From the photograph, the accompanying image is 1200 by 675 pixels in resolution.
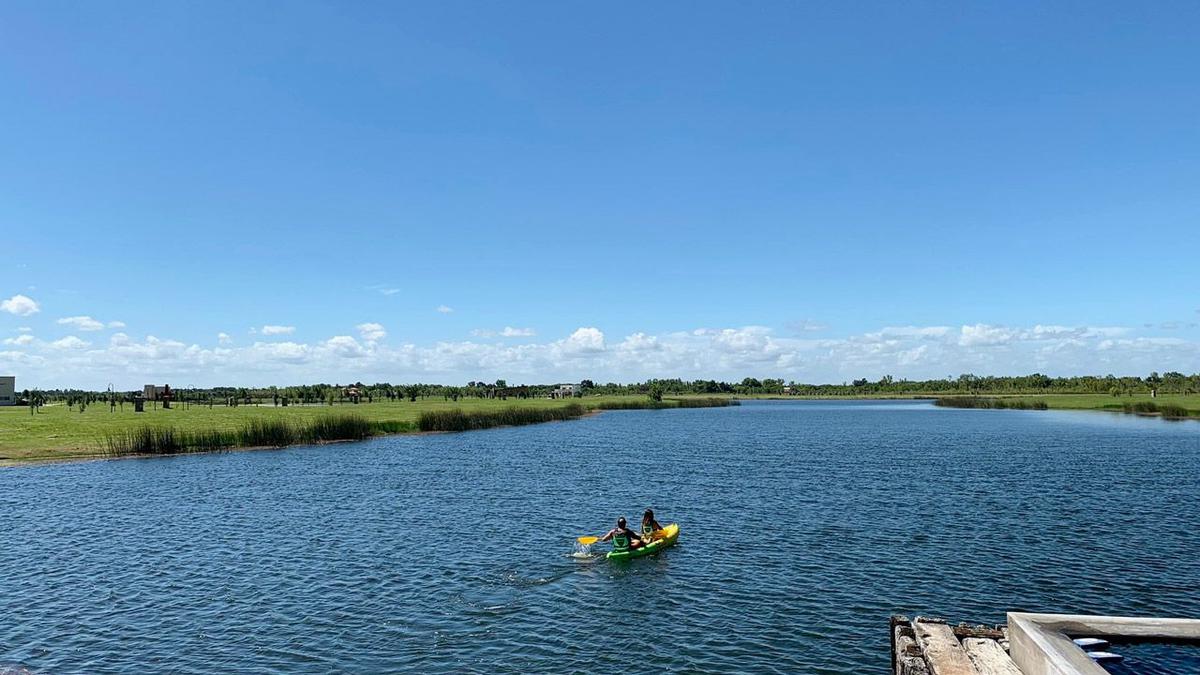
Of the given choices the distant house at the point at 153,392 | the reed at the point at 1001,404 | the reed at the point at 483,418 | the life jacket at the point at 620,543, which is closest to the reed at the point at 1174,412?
the reed at the point at 1001,404

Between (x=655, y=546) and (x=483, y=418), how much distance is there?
3298 inches

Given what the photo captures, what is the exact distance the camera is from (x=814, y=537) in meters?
35.1

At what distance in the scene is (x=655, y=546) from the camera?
32.6 metres

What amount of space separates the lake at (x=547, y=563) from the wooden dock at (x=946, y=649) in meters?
2.06

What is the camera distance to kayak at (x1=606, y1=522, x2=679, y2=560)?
3158 cm

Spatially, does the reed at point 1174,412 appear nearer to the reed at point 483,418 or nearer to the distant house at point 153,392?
the reed at point 483,418

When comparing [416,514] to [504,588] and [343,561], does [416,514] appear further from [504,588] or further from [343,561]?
[504,588]

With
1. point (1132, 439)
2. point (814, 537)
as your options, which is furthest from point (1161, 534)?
point (1132, 439)

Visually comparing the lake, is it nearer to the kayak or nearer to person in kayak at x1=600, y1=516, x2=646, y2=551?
the kayak

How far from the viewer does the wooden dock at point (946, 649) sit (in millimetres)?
15419

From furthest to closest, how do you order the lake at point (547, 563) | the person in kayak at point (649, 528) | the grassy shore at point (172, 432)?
the grassy shore at point (172, 432) < the person in kayak at point (649, 528) < the lake at point (547, 563)

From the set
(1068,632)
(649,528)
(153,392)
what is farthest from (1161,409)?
(153,392)

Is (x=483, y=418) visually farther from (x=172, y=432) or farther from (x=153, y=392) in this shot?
(x=153, y=392)

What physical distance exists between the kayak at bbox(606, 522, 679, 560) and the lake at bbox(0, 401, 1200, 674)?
2.17 feet
